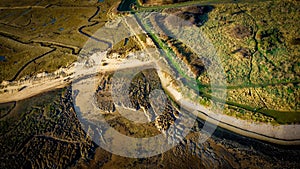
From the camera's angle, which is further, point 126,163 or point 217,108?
point 217,108

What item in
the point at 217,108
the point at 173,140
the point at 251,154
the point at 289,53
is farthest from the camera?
the point at 289,53

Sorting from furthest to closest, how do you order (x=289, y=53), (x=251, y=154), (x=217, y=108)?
(x=289, y=53) < (x=217, y=108) < (x=251, y=154)

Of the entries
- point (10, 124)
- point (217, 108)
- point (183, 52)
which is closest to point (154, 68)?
point (183, 52)

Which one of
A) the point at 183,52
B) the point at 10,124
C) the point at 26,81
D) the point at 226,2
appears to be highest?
the point at 226,2

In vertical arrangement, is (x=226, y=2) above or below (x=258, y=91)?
above

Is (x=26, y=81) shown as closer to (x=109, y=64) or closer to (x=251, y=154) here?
(x=109, y=64)

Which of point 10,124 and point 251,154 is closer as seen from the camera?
point 251,154

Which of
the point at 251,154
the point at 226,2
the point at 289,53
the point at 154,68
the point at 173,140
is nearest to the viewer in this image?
the point at 251,154

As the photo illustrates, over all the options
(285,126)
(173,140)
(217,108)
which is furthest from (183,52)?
(285,126)

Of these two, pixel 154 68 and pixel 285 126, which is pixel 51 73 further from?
pixel 285 126
